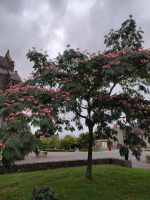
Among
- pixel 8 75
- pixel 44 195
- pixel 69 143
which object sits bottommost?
pixel 69 143

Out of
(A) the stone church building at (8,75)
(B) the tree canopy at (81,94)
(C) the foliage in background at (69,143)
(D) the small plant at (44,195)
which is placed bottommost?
(C) the foliage in background at (69,143)

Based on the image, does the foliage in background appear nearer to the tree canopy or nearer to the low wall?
the low wall

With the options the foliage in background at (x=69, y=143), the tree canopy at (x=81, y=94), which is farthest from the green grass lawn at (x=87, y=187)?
the foliage in background at (x=69, y=143)

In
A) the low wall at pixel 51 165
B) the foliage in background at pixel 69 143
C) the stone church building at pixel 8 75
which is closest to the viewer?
the low wall at pixel 51 165

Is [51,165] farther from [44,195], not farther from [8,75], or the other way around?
[8,75]

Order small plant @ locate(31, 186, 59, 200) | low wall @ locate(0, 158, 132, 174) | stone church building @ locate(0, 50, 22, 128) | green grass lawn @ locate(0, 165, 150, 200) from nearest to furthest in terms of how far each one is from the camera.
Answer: small plant @ locate(31, 186, 59, 200), green grass lawn @ locate(0, 165, 150, 200), low wall @ locate(0, 158, 132, 174), stone church building @ locate(0, 50, 22, 128)

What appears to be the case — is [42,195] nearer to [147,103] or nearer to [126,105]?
[126,105]

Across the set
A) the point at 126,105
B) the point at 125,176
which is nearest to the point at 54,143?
the point at 125,176

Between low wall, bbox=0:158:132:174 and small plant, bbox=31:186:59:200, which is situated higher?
small plant, bbox=31:186:59:200

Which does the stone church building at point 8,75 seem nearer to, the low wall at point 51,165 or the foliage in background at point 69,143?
the low wall at point 51,165

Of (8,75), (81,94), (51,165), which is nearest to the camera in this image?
(81,94)

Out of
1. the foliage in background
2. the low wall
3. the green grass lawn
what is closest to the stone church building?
the low wall

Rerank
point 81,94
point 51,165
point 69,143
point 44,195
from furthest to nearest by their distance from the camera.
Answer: point 69,143
point 51,165
point 81,94
point 44,195

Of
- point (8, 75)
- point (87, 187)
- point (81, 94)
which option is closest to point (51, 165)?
point (87, 187)
